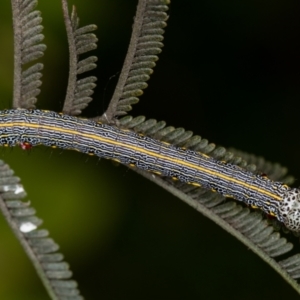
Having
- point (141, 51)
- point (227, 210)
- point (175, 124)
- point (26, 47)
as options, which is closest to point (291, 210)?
point (227, 210)

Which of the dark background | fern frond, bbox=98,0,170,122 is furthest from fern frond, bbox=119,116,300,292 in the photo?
the dark background

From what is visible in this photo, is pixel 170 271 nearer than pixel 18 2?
No

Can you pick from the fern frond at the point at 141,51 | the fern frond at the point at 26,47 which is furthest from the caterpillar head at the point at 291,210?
the fern frond at the point at 26,47

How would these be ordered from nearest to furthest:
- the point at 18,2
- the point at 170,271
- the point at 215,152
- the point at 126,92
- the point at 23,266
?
the point at 18,2
the point at 126,92
the point at 215,152
the point at 23,266
the point at 170,271

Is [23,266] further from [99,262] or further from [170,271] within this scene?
[170,271]

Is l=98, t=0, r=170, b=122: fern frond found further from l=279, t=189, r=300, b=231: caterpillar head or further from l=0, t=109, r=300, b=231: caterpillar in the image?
l=279, t=189, r=300, b=231: caterpillar head

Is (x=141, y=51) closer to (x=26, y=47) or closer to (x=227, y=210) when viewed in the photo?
(x=26, y=47)

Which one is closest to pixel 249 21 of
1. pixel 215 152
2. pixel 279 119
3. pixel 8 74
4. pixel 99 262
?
pixel 279 119
